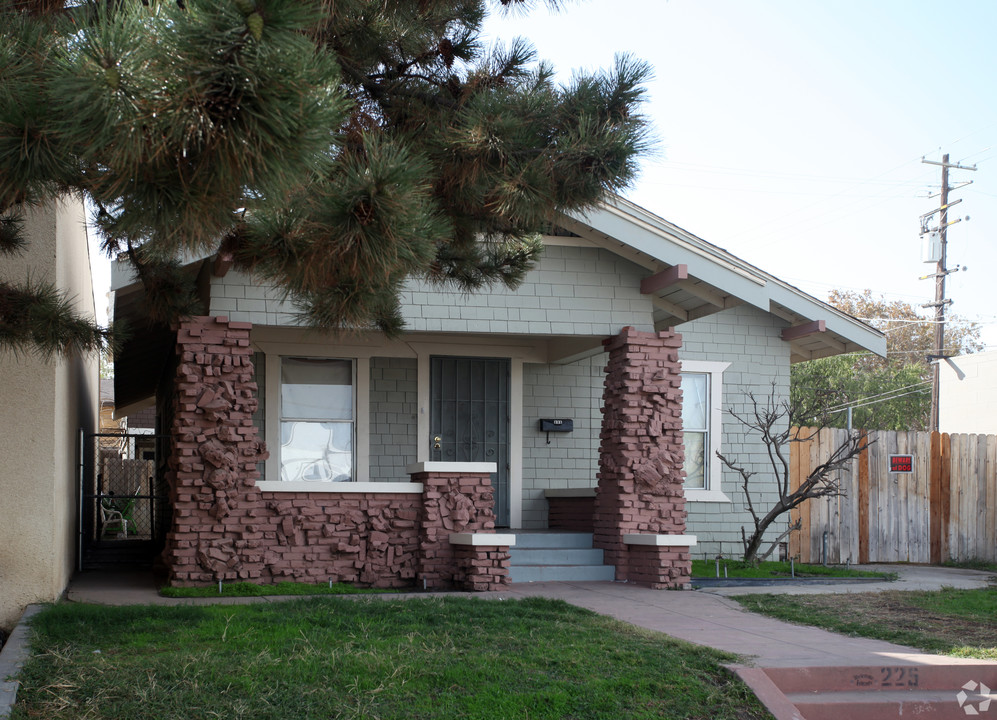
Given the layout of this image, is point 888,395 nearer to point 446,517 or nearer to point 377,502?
point 446,517

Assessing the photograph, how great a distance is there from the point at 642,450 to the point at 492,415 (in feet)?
8.58

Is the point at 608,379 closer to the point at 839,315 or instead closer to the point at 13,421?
the point at 839,315

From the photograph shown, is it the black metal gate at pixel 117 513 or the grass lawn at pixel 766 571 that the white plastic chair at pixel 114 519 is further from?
the grass lawn at pixel 766 571

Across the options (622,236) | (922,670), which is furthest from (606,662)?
(622,236)

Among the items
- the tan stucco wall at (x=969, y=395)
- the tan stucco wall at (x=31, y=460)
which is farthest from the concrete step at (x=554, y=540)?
the tan stucco wall at (x=969, y=395)

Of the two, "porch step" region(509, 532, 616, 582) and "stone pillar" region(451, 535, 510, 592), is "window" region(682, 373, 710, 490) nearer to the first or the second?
"porch step" region(509, 532, 616, 582)

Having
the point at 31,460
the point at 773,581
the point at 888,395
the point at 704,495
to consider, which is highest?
the point at 888,395

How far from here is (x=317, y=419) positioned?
11461 millimetres

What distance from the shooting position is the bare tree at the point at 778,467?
11.5 metres

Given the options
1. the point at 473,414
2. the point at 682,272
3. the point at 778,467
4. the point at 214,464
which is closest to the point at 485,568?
the point at 214,464

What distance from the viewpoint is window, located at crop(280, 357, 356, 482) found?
1134 cm

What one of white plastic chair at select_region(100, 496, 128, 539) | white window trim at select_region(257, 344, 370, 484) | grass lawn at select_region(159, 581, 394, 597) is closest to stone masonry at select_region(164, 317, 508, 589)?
grass lawn at select_region(159, 581, 394, 597)

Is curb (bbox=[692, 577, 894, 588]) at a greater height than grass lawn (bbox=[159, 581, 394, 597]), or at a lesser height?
lesser

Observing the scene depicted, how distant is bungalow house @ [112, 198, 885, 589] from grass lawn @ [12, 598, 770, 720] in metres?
2.30
